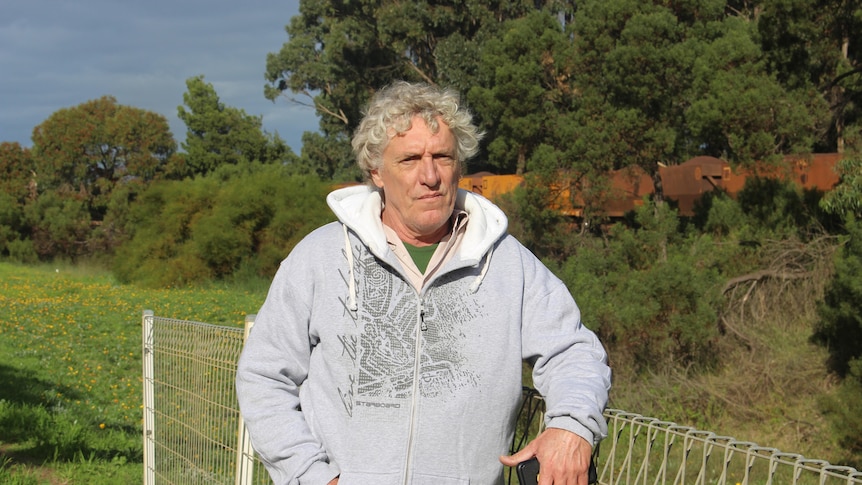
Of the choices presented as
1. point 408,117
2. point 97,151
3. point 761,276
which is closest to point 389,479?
point 408,117

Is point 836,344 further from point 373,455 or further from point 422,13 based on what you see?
point 422,13

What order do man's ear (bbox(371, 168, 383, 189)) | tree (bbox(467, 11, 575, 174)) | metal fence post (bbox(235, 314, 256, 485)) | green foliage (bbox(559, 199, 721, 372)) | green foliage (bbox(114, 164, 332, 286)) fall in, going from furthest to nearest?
green foliage (bbox(114, 164, 332, 286)), tree (bbox(467, 11, 575, 174)), green foliage (bbox(559, 199, 721, 372)), metal fence post (bbox(235, 314, 256, 485)), man's ear (bbox(371, 168, 383, 189))

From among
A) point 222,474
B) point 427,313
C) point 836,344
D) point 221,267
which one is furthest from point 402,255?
point 221,267

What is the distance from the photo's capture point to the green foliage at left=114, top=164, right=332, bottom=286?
27062 millimetres

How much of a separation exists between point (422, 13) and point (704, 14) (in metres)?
13.0

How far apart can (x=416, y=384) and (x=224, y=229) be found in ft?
86.2

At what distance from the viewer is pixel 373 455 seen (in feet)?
6.83

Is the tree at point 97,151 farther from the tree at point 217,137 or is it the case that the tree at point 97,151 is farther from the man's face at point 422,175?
the man's face at point 422,175

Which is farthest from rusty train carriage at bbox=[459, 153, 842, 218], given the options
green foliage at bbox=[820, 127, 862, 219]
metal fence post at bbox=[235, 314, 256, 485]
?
metal fence post at bbox=[235, 314, 256, 485]

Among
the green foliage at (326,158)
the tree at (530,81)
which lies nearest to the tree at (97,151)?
the green foliage at (326,158)

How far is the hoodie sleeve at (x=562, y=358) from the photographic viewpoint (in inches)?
76.7

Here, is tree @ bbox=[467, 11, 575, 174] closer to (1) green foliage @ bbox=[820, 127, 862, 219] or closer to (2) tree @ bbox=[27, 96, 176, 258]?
(1) green foliage @ bbox=[820, 127, 862, 219]

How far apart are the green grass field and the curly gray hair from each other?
4.15 metres

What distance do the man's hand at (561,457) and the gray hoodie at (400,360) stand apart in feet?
0.17
